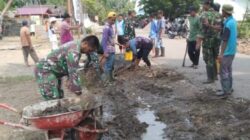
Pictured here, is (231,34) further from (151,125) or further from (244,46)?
(244,46)

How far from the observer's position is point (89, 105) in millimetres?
6543

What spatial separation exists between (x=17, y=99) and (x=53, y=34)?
312 inches

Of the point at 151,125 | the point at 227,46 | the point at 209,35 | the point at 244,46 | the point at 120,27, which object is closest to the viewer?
the point at 151,125

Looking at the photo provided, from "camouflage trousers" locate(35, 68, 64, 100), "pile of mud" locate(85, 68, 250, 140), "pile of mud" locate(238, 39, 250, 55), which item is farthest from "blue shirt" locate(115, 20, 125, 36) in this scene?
Answer: "camouflage trousers" locate(35, 68, 64, 100)

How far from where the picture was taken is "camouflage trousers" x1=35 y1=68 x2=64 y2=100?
6.93 m

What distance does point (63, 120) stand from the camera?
6.06m

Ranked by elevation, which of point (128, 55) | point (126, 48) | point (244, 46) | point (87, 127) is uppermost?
point (126, 48)

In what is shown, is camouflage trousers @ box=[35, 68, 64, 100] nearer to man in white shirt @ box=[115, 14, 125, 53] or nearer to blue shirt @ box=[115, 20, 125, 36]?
man in white shirt @ box=[115, 14, 125, 53]

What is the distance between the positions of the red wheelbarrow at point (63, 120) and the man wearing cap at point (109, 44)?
538 cm

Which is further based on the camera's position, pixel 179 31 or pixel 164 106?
pixel 179 31

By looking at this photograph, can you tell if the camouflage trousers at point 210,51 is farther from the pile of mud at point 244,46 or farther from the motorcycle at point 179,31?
the motorcycle at point 179,31

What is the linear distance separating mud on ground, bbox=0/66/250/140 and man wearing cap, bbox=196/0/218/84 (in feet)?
2.24

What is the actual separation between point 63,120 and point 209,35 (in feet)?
20.0

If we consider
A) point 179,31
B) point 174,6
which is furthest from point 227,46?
point 174,6
